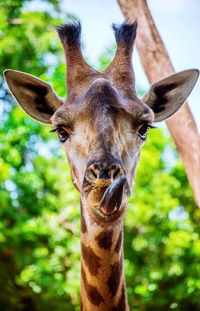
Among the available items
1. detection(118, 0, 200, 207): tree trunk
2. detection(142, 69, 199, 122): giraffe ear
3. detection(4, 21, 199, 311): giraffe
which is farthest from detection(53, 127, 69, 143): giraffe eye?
detection(118, 0, 200, 207): tree trunk

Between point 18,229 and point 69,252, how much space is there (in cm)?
123

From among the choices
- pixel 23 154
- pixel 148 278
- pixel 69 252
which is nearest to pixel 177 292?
pixel 148 278

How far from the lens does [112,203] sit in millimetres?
3957

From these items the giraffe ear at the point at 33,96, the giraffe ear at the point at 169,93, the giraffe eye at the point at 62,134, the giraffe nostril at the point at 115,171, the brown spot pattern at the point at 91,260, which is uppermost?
the giraffe ear at the point at 33,96

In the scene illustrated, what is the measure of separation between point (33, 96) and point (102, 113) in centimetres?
140

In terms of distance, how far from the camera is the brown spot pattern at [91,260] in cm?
444

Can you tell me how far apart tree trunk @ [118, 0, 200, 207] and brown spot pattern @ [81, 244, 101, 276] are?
236cm

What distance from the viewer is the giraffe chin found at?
12.7 ft

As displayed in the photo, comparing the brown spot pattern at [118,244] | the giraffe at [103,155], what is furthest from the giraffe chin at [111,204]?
the brown spot pattern at [118,244]

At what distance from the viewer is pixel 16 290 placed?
15.7 m

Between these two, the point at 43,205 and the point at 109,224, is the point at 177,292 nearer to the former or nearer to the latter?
the point at 43,205

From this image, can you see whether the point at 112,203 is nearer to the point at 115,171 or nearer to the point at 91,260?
the point at 115,171

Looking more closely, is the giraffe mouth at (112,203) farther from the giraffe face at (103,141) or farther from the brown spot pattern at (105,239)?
the brown spot pattern at (105,239)

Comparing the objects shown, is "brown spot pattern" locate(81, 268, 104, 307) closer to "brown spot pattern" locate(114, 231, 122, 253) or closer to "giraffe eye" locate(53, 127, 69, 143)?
"brown spot pattern" locate(114, 231, 122, 253)
